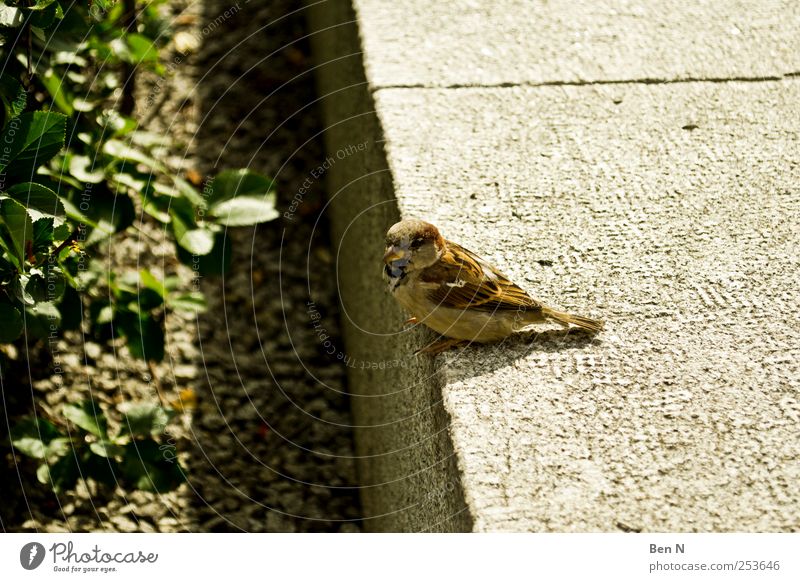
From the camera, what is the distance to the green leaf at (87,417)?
264 centimetres

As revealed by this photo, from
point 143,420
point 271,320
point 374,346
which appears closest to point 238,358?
point 271,320

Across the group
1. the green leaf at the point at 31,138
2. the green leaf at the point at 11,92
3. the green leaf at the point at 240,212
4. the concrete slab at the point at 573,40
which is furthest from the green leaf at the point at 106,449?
the concrete slab at the point at 573,40

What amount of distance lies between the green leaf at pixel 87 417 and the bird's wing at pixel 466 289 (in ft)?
3.74

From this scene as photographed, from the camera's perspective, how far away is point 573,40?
3.71m

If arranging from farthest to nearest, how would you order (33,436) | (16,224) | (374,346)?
(374,346)
(33,436)
(16,224)

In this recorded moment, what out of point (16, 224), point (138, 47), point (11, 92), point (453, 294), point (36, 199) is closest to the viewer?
point (16, 224)

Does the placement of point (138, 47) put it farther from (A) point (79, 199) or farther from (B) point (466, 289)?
(B) point (466, 289)

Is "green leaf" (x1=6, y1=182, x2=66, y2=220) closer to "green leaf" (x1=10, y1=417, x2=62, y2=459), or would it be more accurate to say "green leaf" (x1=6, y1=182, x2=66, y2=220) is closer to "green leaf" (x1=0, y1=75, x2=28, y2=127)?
"green leaf" (x1=0, y1=75, x2=28, y2=127)

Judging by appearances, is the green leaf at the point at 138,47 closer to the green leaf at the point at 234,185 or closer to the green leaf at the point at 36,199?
the green leaf at the point at 234,185

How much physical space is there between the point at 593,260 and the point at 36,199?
1655 millimetres

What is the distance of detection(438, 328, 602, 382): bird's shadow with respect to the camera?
2.36 m

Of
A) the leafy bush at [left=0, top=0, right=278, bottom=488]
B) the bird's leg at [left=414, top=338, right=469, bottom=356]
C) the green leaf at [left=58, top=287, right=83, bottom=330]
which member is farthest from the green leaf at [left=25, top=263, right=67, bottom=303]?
the bird's leg at [left=414, top=338, right=469, bottom=356]
